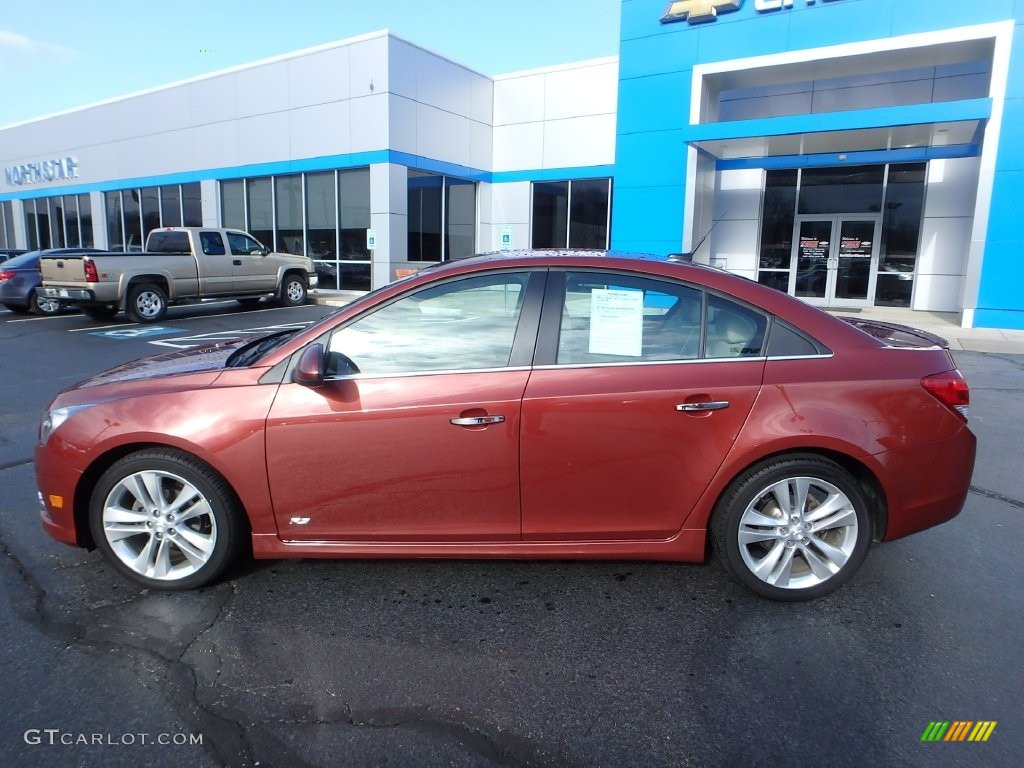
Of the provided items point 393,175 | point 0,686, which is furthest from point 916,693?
point 393,175

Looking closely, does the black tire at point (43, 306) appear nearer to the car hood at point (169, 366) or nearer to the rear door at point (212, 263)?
the rear door at point (212, 263)

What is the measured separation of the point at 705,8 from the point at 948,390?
1601 centimetres

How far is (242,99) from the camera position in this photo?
852 inches

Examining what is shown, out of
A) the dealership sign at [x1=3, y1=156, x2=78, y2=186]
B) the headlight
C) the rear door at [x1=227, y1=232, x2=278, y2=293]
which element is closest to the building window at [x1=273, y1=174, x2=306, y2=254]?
the rear door at [x1=227, y1=232, x2=278, y2=293]

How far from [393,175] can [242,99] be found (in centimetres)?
682

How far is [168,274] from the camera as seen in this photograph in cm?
1470

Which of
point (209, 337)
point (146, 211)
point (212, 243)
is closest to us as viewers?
point (209, 337)

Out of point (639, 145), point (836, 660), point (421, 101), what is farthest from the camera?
point (421, 101)

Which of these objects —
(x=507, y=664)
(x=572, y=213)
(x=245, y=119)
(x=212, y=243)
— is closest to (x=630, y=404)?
(x=507, y=664)

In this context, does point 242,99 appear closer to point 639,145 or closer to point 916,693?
point 639,145

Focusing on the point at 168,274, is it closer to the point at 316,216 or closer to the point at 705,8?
the point at 316,216

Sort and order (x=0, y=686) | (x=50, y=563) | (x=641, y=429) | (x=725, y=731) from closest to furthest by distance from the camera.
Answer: (x=725, y=731), (x=0, y=686), (x=641, y=429), (x=50, y=563)

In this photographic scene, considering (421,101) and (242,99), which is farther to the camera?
(242,99)

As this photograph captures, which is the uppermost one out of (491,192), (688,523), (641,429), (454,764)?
(491,192)
